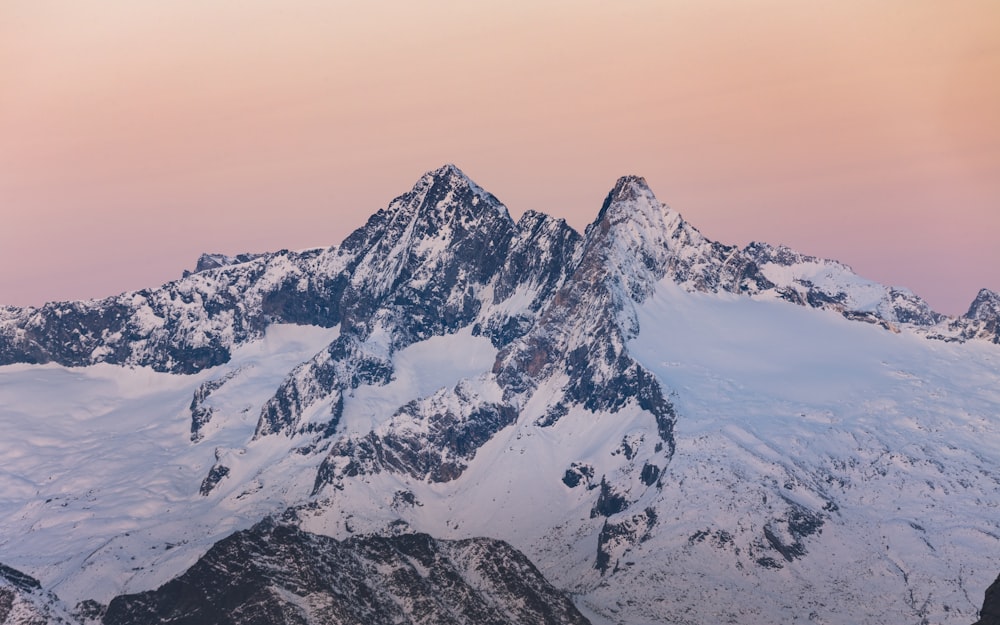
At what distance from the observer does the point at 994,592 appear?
6924 inches
